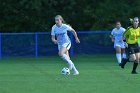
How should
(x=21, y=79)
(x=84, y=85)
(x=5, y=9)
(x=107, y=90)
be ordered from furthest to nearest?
(x=5, y=9) < (x=21, y=79) < (x=84, y=85) < (x=107, y=90)

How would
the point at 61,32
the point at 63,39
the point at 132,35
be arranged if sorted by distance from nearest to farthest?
the point at 61,32 → the point at 63,39 → the point at 132,35

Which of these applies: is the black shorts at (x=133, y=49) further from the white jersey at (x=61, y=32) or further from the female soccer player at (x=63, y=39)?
the white jersey at (x=61, y=32)

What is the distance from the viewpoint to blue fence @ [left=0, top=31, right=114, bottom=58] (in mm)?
37594

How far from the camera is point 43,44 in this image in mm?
38438

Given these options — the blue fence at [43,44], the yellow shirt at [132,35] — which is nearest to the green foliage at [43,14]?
the blue fence at [43,44]

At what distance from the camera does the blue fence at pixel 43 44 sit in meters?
37.6

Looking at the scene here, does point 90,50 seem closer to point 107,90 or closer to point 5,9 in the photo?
point 5,9

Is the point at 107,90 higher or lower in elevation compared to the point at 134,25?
lower

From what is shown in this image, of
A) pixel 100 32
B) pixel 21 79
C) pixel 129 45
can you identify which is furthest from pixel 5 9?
pixel 21 79

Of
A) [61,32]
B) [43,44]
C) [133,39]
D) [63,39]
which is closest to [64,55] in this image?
[63,39]

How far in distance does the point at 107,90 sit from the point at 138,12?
2458 cm

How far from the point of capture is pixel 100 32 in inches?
1506

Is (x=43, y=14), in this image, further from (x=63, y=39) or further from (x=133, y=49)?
(x=63, y=39)

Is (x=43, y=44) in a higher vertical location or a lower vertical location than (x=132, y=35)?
lower
